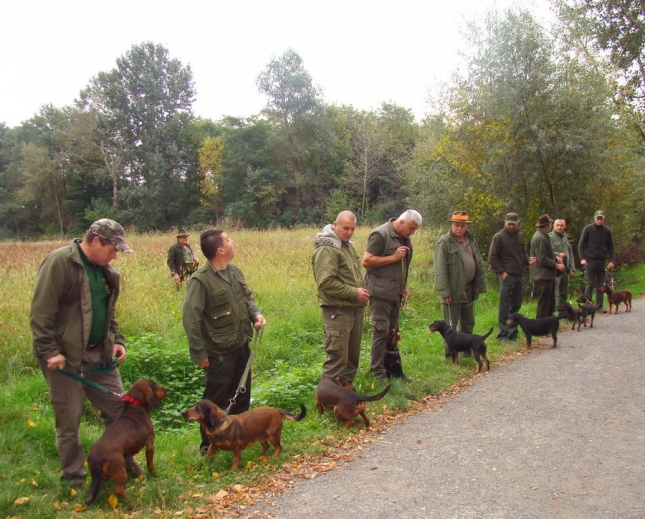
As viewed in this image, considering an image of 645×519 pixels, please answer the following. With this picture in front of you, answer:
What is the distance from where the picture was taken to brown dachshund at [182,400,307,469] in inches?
173

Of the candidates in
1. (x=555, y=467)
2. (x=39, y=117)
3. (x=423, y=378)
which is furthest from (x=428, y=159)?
(x=39, y=117)

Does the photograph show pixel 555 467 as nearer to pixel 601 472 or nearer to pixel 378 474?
pixel 601 472

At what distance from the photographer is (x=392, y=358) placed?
6973mm

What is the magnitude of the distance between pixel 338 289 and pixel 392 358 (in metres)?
1.64

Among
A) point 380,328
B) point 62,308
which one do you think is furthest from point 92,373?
point 380,328

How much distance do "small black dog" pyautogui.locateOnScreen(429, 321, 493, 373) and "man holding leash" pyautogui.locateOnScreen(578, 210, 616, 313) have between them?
5.67m

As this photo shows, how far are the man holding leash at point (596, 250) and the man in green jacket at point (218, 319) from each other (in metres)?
9.54

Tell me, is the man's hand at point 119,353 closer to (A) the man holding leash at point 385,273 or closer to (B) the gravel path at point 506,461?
(B) the gravel path at point 506,461

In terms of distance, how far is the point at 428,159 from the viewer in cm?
1778

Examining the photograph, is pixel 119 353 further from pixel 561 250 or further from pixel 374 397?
pixel 561 250

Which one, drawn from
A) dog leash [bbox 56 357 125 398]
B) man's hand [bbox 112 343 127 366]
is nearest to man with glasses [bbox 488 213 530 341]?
man's hand [bbox 112 343 127 366]

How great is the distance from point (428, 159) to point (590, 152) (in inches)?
215

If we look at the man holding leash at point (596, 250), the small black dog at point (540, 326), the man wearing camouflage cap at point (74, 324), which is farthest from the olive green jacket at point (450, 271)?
the man holding leash at point (596, 250)

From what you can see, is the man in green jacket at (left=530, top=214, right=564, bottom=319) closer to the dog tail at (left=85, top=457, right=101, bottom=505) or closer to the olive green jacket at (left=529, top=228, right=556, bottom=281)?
the olive green jacket at (left=529, top=228, right=556, bottom=281)
